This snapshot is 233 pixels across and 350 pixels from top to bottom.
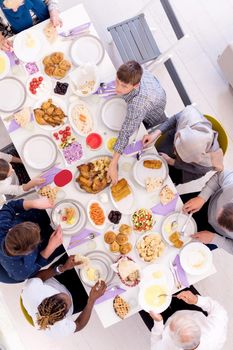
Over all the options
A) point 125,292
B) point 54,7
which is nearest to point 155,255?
point 125,292

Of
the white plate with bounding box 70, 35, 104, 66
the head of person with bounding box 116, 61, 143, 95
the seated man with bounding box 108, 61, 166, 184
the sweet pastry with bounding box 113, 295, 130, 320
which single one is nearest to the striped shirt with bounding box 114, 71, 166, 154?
the seated man with bounding box 108, 61, 166, 184

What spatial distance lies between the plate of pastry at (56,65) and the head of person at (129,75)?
46cm

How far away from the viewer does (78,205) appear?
2586 millimetres

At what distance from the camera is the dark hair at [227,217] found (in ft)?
7.86

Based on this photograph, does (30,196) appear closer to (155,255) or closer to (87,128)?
(87,128)

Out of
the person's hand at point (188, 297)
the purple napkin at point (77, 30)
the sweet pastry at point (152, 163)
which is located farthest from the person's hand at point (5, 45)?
the person's hand at point (188, 297)

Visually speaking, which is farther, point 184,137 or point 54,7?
point 54,7

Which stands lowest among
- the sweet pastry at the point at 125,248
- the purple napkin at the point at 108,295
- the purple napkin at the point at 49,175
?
the purple napkin at the point at 108,295

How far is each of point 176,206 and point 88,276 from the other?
0.71 metres

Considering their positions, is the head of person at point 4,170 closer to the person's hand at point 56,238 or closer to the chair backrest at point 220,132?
the person's hand at point 56,238

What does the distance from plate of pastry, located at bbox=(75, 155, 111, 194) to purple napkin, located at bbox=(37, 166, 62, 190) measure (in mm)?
143

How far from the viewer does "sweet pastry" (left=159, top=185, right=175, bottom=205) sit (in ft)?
8.61

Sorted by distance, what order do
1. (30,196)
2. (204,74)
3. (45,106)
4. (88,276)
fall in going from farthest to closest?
1. (204,74)
2. (30,196)
3. (45,106)
4. (88,276)

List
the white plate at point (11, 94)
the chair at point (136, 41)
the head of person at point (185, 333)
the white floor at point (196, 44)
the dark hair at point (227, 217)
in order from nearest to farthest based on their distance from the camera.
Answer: the head of person at point (185, 333), the dark hair at point (227, 217), the white plate at point (11, 94), the chair at point (136, 41), the white floor at point (196, 44)
